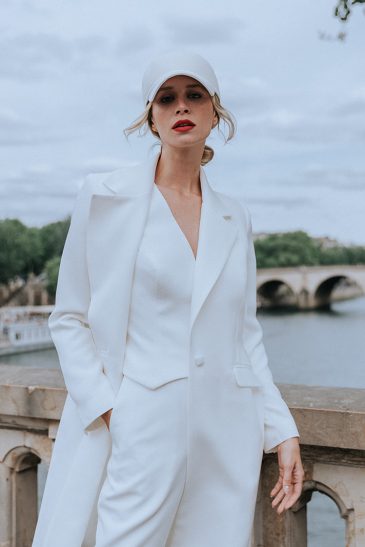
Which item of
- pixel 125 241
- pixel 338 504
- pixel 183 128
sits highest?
pixel 183 128

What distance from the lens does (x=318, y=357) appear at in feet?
71.3

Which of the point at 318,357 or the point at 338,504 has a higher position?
the point at 318,357

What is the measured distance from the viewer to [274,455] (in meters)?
2.12

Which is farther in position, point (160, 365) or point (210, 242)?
point (210, 242)

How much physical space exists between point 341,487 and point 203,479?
656 mm

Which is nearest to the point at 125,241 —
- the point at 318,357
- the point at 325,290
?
the point at 318,357

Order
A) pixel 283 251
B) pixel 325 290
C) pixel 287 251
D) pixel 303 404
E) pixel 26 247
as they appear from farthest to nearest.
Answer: pixel 287 251
pixel 283 251
pixel 325 290
pixel 26 247
pixel 303 404

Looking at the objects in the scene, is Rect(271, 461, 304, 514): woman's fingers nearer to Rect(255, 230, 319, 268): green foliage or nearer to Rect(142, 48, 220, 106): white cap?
Rect(142, 48, 220, 106): white cap

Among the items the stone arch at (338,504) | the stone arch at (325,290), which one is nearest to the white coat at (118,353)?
the stone arch at (338,504)

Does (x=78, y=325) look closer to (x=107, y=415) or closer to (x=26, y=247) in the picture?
(x=107, y=415)

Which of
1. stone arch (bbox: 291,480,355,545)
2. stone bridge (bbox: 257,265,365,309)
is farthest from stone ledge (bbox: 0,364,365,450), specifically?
stone bridge (bbox: 257,265,365,309)

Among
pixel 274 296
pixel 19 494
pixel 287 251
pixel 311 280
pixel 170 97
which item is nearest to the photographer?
pixel 170 97

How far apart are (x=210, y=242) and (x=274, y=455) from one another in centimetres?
76

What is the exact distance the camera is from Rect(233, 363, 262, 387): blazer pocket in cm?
161
